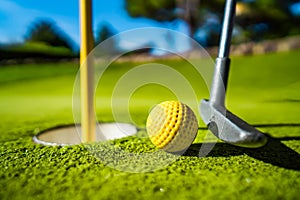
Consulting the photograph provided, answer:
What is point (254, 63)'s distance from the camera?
10914 mm

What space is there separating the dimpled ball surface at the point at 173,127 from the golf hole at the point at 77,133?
0.72 meters

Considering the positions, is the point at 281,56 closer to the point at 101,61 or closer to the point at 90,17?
the point at 101,61

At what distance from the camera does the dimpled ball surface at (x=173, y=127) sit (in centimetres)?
197

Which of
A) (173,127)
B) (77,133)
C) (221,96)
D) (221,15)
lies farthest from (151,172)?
(221,15)

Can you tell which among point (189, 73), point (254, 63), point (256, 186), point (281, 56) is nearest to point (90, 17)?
point (256, 186)

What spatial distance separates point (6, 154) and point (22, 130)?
1.04 metres

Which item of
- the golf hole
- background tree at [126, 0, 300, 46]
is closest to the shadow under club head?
the golf hole

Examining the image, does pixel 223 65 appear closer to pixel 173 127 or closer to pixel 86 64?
pixel 173 127

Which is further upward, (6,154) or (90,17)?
(90,17)

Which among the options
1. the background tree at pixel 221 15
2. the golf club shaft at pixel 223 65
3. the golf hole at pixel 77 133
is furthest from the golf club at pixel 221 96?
the background tree at pixel 221 15

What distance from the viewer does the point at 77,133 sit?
117 inches

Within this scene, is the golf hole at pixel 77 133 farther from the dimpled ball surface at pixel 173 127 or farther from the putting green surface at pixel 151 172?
the dimpled ball surface at pixel 173 127

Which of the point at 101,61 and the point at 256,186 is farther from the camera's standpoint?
the point at 101,61

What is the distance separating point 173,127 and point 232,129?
0.44 metres
